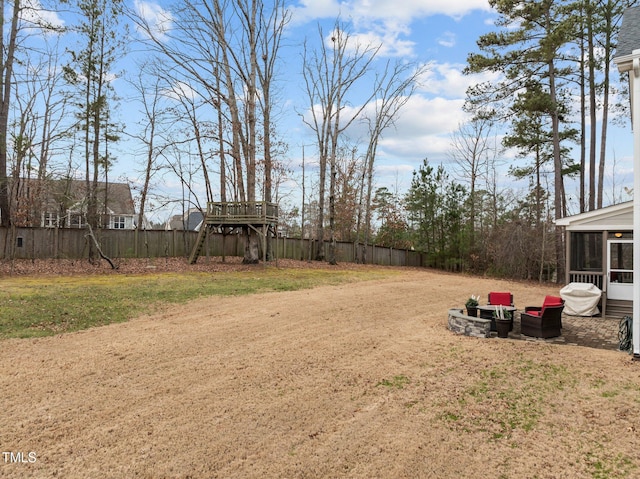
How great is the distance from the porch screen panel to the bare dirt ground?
5518 mm

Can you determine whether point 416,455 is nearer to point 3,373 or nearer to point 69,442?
point 69,442

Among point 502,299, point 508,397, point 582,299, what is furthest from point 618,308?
point 508,397

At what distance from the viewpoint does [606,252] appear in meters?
10.5

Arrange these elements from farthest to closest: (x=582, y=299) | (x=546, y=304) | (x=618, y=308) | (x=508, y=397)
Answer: (x=618, y=308), (x=582, y=299), (x=546, y=304), (x=508, y=397)

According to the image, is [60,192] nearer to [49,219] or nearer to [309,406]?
[49,219]

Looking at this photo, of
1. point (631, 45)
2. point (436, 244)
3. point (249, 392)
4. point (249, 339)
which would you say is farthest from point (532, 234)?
point (249, 392)

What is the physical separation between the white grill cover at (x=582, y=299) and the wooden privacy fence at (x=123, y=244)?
11973mm

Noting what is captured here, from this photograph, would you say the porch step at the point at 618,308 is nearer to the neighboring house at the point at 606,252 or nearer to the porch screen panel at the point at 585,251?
the neighboring house at the point at 606,252

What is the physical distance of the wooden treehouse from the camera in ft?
58.1

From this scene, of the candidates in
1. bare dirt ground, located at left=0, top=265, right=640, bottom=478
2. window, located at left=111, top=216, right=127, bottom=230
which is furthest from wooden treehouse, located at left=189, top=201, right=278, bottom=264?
window, located at left=111, top=216, right=127, bottom=230

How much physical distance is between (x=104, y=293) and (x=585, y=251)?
12450 millimetres

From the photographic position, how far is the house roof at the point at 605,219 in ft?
33.8

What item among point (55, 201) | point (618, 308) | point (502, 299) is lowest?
point (618, 308)

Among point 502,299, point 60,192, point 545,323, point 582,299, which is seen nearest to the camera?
point 545,323
